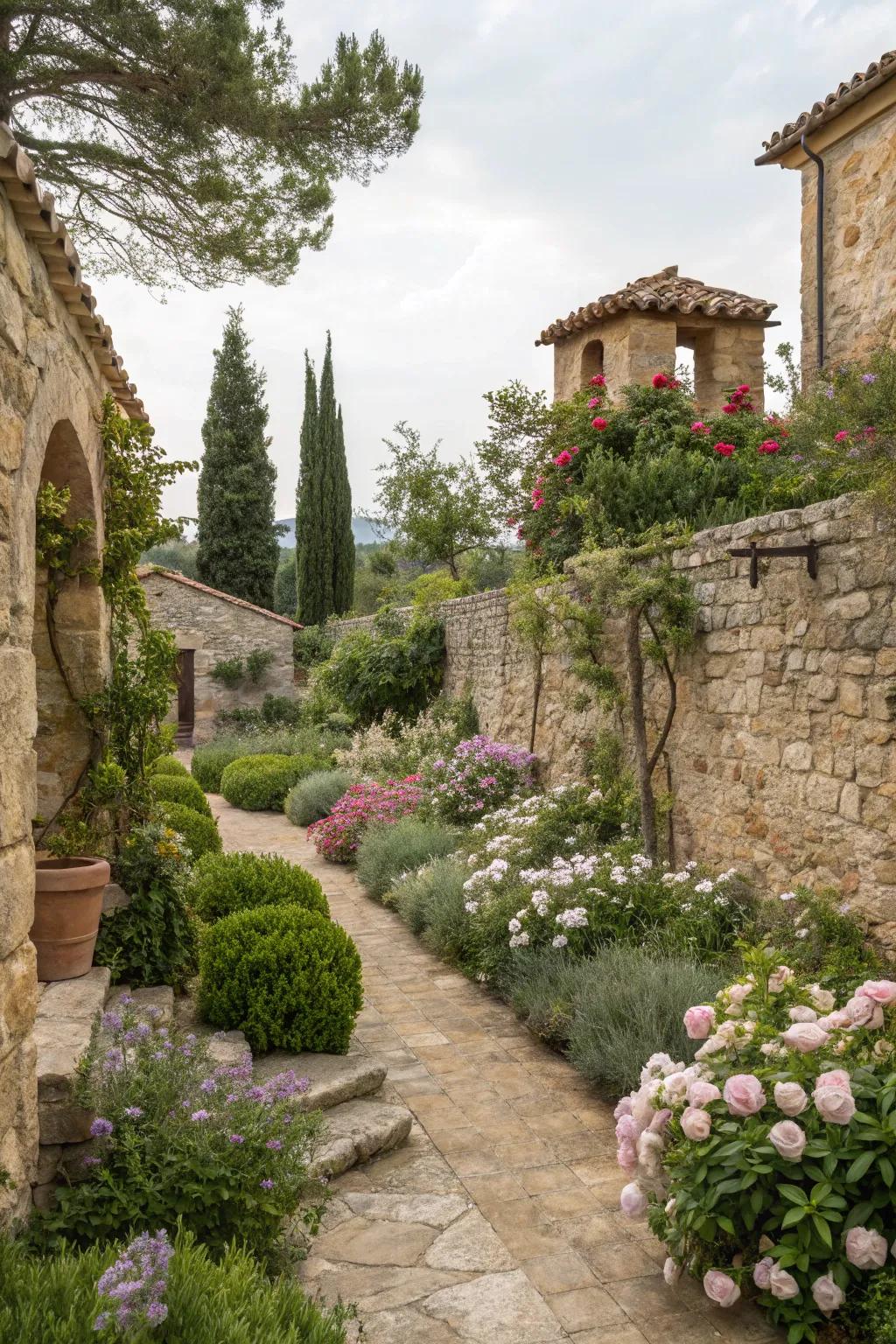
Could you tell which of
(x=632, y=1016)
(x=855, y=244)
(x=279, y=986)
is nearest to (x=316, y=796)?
(x=279, y=986)

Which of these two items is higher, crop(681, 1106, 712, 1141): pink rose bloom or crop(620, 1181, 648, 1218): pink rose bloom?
crop(681, 1106, 712, 1141): pink rose bloom

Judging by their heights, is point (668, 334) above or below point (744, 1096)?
above

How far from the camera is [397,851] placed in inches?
309

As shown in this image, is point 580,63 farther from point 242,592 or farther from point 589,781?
point 242,592

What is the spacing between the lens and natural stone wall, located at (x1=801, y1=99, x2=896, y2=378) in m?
8.27

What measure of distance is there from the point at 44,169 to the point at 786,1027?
6.86 meters

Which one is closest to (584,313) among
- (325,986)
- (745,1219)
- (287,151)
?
(287,151)

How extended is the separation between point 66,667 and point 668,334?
29.8 feet

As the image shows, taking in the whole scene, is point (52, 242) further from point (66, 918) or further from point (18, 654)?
point (66, 918)

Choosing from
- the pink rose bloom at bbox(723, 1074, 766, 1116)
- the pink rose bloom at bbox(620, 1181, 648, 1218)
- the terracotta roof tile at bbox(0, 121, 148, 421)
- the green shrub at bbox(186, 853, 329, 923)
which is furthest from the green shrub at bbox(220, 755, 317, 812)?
the pink rose bloom at bbox(723, 1074, 766, 1116)

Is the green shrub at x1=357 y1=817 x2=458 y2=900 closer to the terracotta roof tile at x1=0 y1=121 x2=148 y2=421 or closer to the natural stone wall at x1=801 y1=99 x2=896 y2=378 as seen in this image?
the terracotta roof tile at x1=0 y1=121 x2=148 y2=421

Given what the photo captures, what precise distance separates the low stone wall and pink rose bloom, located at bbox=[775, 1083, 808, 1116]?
1805 mm

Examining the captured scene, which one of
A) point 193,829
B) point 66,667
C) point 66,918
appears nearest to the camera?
point 66,918

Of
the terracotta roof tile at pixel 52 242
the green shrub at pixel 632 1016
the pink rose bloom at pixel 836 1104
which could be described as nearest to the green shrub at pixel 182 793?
the terracotta roof tile at pixel 52 242
